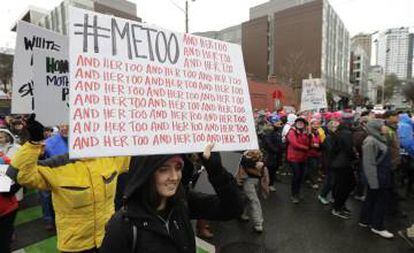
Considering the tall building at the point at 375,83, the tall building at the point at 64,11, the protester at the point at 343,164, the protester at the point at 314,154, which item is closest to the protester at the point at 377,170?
the protester at the point at 343,164

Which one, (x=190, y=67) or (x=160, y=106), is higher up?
(x=190, y=67)

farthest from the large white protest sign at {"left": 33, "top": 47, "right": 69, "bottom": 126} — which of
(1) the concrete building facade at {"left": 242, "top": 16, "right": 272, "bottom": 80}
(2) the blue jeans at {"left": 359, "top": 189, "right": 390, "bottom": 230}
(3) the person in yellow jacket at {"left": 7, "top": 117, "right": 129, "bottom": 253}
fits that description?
(1) the concrete building facade at {"left": 242, "top": 16, "right": 272, "bottom": 80}

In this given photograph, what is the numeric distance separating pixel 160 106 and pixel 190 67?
0.35m

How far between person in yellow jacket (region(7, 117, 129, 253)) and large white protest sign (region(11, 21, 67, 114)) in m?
0.50

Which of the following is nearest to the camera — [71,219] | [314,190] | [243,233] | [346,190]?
[71,219]

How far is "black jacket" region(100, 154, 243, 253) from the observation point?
157cm

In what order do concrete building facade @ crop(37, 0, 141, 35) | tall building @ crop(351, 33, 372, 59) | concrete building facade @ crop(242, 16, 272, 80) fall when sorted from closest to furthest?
concrete building facade @ crop(37, 0, 141, 35), concrete building facade @ crop(242, 16, 272, 80), tall building @ crop(351, 33, 372, 59)

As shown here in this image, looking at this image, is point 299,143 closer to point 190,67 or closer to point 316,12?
point 190,67

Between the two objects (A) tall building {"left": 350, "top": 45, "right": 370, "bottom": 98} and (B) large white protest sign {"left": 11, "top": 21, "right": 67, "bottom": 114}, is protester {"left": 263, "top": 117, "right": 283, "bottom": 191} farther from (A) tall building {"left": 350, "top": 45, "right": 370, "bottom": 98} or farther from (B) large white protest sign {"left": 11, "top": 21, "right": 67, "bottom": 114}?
(A) tall building {"left": 350, "top": 45, "right": 370, "bottom": 98}

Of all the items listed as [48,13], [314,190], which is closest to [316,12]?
[48,13]

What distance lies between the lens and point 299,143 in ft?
22.8

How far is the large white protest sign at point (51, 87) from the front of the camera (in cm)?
254

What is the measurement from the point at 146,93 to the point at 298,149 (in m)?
5.60

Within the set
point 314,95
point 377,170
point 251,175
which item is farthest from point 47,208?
point 314,95
